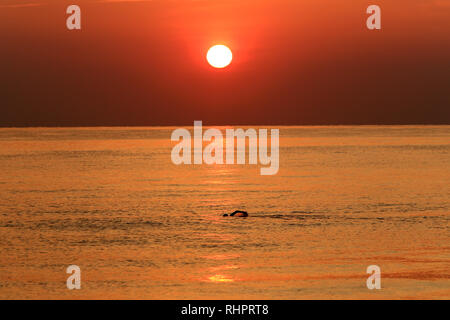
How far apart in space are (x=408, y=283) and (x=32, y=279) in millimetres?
10689

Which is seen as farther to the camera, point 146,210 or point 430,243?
point 146,210

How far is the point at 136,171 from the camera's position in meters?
76.5

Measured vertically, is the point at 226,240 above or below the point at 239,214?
below

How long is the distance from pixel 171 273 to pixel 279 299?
4631 mm

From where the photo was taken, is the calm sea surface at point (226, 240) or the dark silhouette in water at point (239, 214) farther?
the dark silhouette in water at point (239, 214)

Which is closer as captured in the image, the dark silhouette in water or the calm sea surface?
the calm sea surface

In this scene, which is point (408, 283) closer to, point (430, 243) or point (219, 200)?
point (430, 243)

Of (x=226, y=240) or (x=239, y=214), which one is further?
(x=239, y=214)

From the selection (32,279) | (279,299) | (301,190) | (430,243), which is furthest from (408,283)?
(301,190)

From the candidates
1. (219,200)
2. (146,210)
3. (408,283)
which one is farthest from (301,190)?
(408,283)
